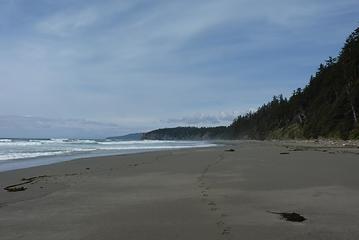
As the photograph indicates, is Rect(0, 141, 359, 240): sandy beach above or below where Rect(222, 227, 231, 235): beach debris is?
above

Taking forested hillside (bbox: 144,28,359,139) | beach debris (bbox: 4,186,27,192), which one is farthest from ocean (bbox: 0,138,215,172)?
forested hillside (bbox: 144,28,359,139)

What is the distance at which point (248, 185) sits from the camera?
11.6 metres

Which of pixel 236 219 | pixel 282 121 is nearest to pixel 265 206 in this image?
pixel 236 219

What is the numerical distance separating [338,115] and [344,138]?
9.56 m

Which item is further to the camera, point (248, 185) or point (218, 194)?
point (248, 185)

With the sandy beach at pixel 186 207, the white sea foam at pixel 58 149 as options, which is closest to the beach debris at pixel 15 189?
the sandy beach at pixel 186 207

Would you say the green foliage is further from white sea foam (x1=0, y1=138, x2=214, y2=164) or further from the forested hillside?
white sea foam (x1=0, y1=138, x2=214, y2=164)

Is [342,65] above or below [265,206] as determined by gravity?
above

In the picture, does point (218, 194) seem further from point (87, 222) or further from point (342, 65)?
point (342, 65)

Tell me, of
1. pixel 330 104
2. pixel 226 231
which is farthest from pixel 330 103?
pixel 226 231

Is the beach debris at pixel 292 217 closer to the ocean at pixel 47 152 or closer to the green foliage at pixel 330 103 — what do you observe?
the ocean at pixel 47 152

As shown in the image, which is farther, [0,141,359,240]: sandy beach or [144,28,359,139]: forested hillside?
[144,28,359,139]: forested hillside

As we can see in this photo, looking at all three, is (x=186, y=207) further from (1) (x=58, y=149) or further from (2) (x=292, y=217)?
(1) (x=58, y=149)

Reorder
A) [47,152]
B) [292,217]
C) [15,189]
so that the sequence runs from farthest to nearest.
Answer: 1. [47,152]
2. [15,189]
3. [292,217]
